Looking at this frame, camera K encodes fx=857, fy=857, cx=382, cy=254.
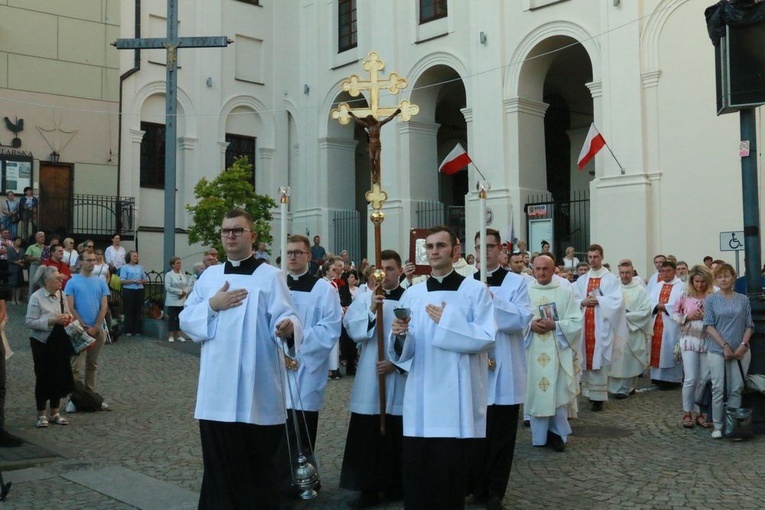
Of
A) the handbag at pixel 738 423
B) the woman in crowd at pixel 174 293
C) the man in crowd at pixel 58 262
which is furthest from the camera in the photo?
the woman in crowd at pixel 174 293

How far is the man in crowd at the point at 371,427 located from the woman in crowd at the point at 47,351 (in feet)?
14.3

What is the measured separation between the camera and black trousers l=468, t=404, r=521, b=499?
21.3ft

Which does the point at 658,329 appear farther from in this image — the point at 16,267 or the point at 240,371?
the point at 16,267

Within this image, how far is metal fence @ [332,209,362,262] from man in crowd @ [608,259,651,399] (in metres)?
14.1

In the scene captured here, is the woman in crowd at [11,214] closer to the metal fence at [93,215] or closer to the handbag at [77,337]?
the metal fence at [93,215]

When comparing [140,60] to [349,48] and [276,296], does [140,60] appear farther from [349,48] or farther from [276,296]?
[276,296]

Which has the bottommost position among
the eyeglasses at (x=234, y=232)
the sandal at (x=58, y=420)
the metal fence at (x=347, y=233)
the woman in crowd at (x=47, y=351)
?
the sandal at (x=58, y=420)

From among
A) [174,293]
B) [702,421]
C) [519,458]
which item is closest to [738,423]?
[702,421]

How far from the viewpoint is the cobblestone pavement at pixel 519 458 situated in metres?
6.63

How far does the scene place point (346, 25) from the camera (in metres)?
26.1

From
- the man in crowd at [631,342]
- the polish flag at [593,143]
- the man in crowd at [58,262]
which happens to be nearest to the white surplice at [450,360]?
the man in crowd at [631,342]

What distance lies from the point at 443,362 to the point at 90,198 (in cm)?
2024

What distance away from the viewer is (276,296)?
5547 mm

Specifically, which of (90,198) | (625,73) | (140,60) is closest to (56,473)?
(625,73)
